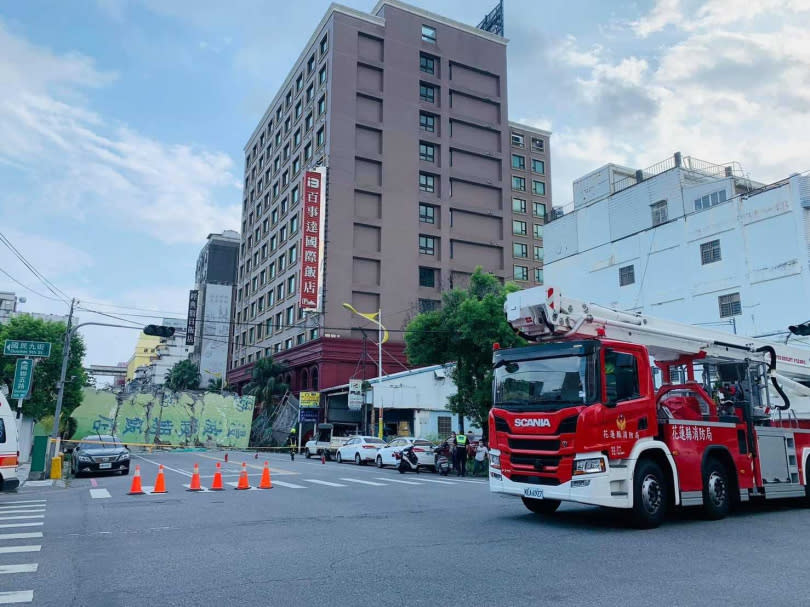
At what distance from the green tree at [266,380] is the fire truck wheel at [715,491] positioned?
46979 mm

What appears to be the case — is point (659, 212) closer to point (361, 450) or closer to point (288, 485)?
point (361, 450)

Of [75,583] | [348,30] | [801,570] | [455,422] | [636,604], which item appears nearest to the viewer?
[636,604]

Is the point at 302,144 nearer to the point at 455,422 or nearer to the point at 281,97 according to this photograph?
the point at 281,97

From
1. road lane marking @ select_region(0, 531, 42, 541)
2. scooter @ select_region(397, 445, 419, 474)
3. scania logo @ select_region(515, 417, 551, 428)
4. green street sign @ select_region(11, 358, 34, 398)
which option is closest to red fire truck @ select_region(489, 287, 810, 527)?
scania logo @ select_region(515, 417, 551, 428)

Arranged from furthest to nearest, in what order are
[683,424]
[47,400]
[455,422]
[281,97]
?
1. [281,97]
2. [455,422]
3. [47,400]
4. [683,424]

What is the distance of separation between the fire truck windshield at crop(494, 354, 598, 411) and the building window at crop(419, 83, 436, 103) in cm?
5427

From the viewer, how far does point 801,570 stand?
7145 mm

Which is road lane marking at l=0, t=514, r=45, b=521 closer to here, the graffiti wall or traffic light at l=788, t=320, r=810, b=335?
traffic light at l=788, t=320, r=810, b=335

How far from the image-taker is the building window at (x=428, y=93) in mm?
61312

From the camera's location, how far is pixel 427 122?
6106 centimetres

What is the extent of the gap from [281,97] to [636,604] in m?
71.4

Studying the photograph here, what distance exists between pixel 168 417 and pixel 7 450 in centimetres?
3793

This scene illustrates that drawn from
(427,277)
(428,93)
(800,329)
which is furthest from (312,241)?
(800,329)

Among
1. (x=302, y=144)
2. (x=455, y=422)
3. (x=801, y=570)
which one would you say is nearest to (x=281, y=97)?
(x=302, y=144)
